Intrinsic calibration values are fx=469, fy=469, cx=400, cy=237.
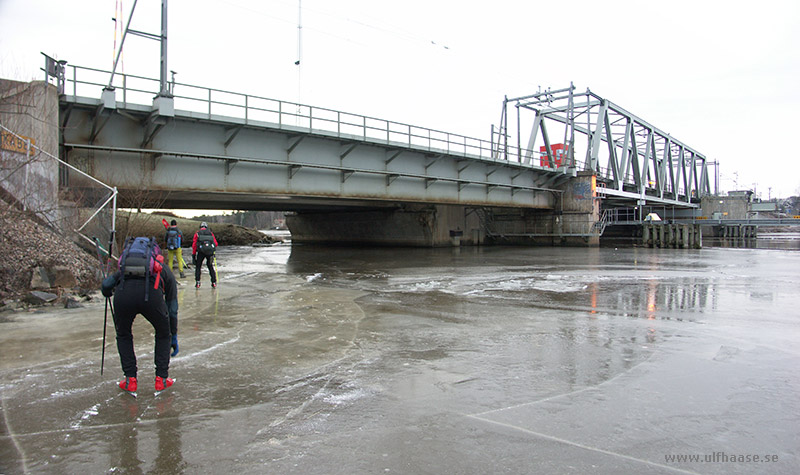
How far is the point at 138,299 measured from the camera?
440 centimetres

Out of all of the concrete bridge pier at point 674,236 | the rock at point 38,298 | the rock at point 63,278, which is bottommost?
the rock at point 38,298

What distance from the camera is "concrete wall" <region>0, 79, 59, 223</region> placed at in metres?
10.6

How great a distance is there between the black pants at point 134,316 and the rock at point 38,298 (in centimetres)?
545

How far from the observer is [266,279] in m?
14.5

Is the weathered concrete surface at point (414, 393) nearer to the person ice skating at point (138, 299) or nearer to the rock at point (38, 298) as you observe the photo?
the person ice skating at point (138, 299)

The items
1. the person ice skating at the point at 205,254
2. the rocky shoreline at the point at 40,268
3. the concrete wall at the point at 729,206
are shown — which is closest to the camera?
the rocky shoreline at the point at 40,268

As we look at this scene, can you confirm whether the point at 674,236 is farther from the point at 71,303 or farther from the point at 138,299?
the point at 138,299

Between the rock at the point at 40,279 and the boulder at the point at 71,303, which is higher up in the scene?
the rock at the point at 40,279

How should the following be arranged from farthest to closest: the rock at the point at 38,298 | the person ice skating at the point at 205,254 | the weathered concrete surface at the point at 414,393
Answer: the person ice skating at the point at 205,254 → the rock at the point at 38,298 → the weathered concrete surface at the point at 414,393

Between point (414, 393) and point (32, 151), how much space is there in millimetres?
11946

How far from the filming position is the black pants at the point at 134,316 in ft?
14.4

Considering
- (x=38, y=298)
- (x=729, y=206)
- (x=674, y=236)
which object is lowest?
(x=38, y=298)

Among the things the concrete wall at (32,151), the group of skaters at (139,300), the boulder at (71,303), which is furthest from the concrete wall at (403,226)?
the group of skaters at (139,300)

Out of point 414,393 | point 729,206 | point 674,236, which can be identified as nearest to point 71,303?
point 414,393
